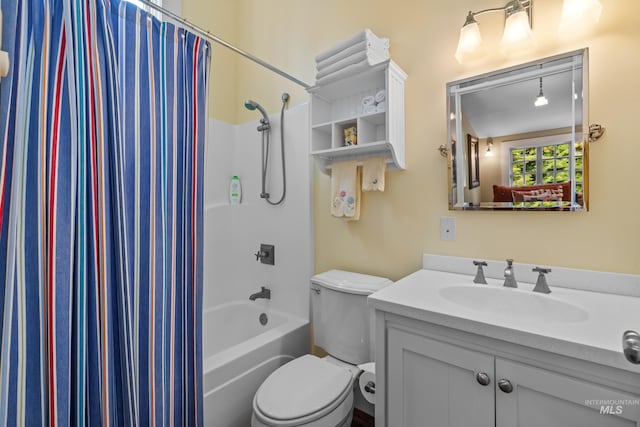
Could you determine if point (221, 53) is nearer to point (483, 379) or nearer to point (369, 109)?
point (369, 109)

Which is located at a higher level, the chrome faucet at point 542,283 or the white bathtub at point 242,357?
the chrome faucet at point 542,283

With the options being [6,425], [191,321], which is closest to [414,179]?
[191,321]

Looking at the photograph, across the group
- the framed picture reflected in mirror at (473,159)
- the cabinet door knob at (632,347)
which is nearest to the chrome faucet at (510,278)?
the framed picture reflected in mirror at (473,159)

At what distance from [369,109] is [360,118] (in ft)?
0.22

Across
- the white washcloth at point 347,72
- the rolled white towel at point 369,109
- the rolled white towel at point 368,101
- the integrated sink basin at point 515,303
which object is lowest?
the integrated sink basin at point 515,303

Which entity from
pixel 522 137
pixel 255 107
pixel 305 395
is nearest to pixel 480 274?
pixel 522 137

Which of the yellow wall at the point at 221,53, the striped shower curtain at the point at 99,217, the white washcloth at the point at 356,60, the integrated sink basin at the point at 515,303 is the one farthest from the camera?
the yellow wall at the point at 221,53

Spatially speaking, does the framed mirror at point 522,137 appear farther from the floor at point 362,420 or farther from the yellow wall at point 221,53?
the yellow wall at point 221,53

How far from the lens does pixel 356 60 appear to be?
1438 mm

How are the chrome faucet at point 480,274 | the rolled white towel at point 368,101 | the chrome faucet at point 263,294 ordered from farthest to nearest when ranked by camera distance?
the chrome faucet at point 263,294, the rolled white towel at point 368,101, the chrome faucet at point 480,274

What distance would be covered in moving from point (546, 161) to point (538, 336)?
0.76 m

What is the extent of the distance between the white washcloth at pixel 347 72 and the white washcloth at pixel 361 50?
0.06 m

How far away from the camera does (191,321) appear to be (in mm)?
1196

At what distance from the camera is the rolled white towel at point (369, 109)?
1485 millimetres
